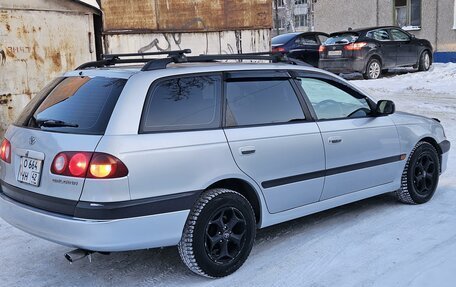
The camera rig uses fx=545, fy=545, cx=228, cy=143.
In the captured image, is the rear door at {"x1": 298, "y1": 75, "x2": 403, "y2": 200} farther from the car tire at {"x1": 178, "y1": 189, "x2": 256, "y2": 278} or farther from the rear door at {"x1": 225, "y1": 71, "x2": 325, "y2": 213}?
the car tire at {"x1": 178, "y1": 189, "x2": 256, "y2": 278}

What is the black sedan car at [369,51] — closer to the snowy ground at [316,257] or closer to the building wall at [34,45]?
the building wall at [34,45]

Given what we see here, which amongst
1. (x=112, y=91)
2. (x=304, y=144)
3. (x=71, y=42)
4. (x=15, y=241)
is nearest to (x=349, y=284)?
(x=304, y=144)

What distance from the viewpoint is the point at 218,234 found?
12.6 ft

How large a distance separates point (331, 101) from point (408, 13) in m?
17.9

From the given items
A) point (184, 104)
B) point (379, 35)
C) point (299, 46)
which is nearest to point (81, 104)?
point (184, 104)

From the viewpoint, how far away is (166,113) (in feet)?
12.2

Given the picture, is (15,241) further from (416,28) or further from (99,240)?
(416,28)

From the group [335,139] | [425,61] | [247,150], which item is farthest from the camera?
[425,61]

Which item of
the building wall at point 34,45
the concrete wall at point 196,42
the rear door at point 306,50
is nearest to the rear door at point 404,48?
the rear door at point 306,50

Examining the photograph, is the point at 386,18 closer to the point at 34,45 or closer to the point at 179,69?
the point at 34,45

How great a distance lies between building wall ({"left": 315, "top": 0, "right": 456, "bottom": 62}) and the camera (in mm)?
19938

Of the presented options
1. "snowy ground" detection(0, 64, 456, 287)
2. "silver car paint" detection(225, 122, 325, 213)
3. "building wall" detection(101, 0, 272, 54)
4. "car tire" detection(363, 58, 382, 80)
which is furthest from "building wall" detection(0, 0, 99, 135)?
"car tire" detection(363, 58, 382, 80)

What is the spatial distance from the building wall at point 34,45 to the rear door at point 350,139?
16.1 ft

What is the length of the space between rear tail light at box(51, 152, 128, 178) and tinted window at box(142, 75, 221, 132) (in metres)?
0.33
